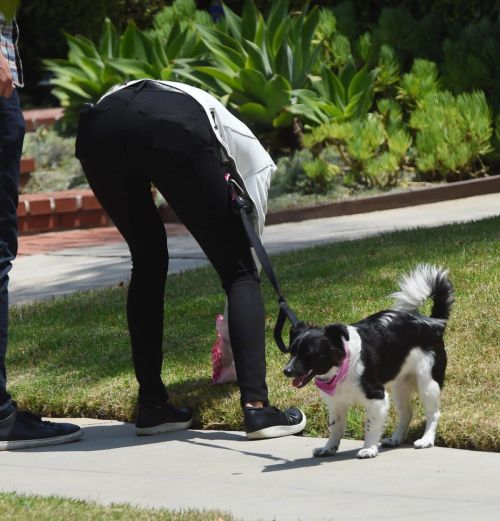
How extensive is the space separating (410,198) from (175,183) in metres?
6.45

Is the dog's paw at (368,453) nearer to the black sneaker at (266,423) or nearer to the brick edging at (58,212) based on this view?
the black sneaker at (266,423)

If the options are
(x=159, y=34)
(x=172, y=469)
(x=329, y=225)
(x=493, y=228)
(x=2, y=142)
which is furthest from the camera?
(x=159, y=34)

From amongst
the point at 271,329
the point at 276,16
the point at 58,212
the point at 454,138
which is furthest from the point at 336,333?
the point at 276,16


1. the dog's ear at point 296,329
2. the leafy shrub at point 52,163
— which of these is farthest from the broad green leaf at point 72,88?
the dog's ear at point 296,329

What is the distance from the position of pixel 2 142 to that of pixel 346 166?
705 centimetres

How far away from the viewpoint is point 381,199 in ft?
36.0

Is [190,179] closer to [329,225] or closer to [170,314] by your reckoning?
[170,314]

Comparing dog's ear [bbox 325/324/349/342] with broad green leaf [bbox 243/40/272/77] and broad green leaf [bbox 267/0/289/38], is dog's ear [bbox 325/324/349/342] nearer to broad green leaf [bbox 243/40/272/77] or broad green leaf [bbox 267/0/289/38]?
broad green leaf [bbox 243/40/272/77]

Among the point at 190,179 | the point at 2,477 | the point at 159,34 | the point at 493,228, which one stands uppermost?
the point at 159,34

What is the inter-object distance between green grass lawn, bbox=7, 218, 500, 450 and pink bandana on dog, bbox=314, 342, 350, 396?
0.45 meters

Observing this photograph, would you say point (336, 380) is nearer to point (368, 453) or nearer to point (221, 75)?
point (368, 453)

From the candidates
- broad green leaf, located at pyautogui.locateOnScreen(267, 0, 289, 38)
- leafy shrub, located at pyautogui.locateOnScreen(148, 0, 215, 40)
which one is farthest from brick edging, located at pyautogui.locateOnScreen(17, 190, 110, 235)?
leafy shrub, located at pyautogui.locateOnScreen(148, 0, 215, 40)

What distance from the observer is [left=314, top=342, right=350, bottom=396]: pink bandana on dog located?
14.6ft

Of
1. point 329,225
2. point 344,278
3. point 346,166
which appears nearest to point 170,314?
point 344,278
